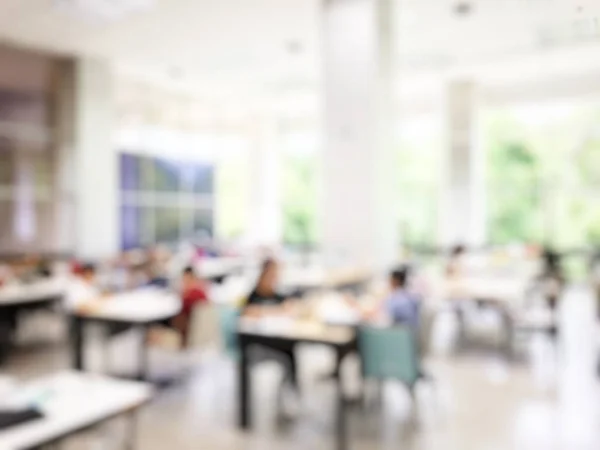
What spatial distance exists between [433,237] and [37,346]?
25.3 feet

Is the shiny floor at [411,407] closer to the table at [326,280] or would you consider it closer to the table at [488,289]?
the table at [488,289]

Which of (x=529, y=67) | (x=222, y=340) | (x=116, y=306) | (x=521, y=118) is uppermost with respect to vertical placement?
(x=529, y=67)

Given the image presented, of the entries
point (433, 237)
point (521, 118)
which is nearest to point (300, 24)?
point (521, 118)

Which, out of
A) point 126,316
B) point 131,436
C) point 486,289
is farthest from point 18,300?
point 486,289

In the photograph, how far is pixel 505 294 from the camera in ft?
19.0

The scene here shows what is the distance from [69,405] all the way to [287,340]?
1.57 m

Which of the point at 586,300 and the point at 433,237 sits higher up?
the point at 433,237

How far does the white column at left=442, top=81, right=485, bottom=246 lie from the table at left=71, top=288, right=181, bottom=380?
23.4 feet

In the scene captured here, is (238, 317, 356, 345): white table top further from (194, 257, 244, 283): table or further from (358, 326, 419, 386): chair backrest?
(194, 257, 244, 283): table

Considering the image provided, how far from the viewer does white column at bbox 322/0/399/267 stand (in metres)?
6.13

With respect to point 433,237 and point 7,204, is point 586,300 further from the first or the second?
point 7,204

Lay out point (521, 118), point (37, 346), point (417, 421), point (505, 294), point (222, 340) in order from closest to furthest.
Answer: point (417, 421) → point (222, 340) → point (505, 294) → point (37, 346) → point (521, 118)

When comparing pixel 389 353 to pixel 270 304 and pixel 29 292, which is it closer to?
pixel 270 304

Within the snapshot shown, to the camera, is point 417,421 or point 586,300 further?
point 586,300
